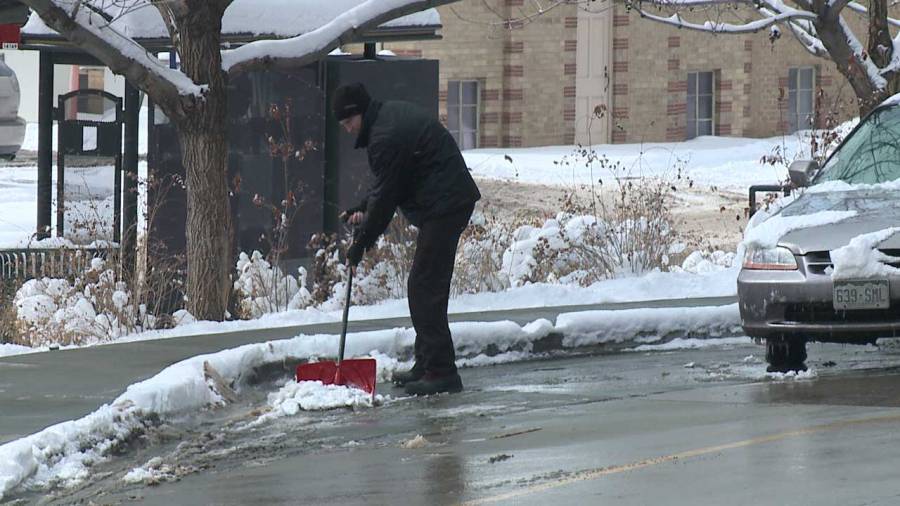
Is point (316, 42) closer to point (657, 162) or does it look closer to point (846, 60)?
point (846, 60)

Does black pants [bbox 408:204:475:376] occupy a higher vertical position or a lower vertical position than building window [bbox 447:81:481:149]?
lower

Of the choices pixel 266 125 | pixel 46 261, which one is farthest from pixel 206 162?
pixel 266 125

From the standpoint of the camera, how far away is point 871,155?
1146cm

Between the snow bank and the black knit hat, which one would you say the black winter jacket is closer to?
the black knit hat

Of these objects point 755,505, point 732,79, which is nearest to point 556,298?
point 755,505

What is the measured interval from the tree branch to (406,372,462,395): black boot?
439 centimetres

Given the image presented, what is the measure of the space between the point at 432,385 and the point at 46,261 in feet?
20.8

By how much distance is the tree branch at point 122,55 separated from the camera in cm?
1287

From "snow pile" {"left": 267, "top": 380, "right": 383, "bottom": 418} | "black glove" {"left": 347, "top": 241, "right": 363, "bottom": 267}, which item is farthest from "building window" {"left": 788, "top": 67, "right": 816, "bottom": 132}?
"snow pile" {"left": 267, "top": 380, "right": 383, "bottom": 418}

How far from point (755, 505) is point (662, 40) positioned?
33231 mm

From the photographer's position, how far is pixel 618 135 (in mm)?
39250

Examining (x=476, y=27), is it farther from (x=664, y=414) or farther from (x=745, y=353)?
(x=664, y=414)

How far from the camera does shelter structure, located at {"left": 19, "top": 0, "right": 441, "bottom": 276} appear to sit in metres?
16.7

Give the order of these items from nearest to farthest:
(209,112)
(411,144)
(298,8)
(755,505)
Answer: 1. (755,505)
2. (411,144)
3. (209,112)
4. (298,8)
